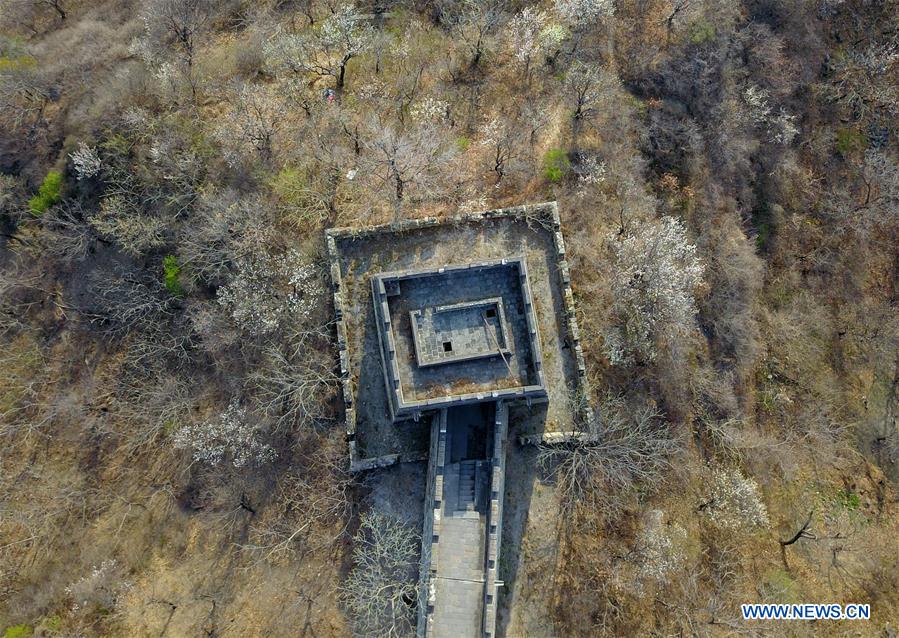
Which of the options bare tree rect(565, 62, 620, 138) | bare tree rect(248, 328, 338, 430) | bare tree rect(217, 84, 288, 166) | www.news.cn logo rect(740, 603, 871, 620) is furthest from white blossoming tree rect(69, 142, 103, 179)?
www.news.cn logo rect(740, 603, 871, 620)

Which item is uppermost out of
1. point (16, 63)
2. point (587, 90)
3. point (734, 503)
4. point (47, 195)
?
point (16, 63)

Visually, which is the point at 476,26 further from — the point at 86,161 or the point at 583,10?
the point at 86,161

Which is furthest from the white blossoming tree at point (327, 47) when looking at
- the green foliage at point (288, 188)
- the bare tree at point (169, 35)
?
the green foliage at point (288, 188)

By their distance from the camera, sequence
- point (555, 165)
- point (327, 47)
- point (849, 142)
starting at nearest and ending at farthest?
point (555, 165), point (327, 47), point (849, 142)

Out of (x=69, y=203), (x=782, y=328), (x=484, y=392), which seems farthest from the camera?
(x=782, y=328)

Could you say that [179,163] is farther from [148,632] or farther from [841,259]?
[841,259]

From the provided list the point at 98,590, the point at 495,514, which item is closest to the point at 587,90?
the point at 495,514

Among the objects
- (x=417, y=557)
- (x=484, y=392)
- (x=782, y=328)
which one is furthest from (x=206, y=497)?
(x=782, y=328)

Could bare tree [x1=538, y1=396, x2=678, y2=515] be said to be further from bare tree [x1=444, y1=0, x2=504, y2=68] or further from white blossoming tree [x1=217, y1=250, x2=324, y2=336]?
bare tree [x1=444, y1=0, x2=504, y2=68]
